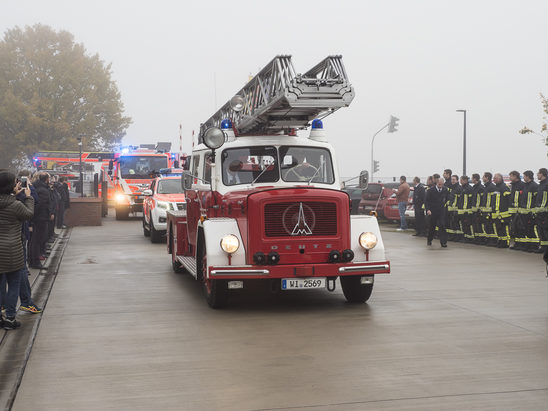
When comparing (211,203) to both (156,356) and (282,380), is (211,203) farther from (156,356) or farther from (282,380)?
(282,380)

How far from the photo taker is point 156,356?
6531mm

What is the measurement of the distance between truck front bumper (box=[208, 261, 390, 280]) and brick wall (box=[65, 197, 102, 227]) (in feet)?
65.1

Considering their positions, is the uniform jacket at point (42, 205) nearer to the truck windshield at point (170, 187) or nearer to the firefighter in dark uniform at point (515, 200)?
the truck windshield at point (170, 187)

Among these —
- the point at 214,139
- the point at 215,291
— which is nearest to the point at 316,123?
the point at 214,139

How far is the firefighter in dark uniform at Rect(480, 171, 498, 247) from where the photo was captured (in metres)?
18.0

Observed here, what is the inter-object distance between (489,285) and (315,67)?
432 centimetres

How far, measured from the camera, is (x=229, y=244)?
8.51m

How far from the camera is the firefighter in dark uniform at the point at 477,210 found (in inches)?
731

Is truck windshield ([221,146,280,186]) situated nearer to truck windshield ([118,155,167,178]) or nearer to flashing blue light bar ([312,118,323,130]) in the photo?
flashing blue light bar ([312,118,323,130])

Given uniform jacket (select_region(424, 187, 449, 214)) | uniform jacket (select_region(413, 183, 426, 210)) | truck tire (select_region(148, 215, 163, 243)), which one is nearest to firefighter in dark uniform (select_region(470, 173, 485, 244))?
uniform jacket (select_region(424, 187, 449, 214))

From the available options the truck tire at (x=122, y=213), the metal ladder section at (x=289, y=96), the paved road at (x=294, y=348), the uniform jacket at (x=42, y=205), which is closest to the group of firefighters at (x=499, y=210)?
the paved road at (x=294, y=348)

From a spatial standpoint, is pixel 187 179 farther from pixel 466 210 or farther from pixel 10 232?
pixel 466 210

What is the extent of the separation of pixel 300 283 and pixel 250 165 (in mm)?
1996

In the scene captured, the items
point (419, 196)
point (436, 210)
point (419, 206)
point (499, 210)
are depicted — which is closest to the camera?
point (499, 210)
